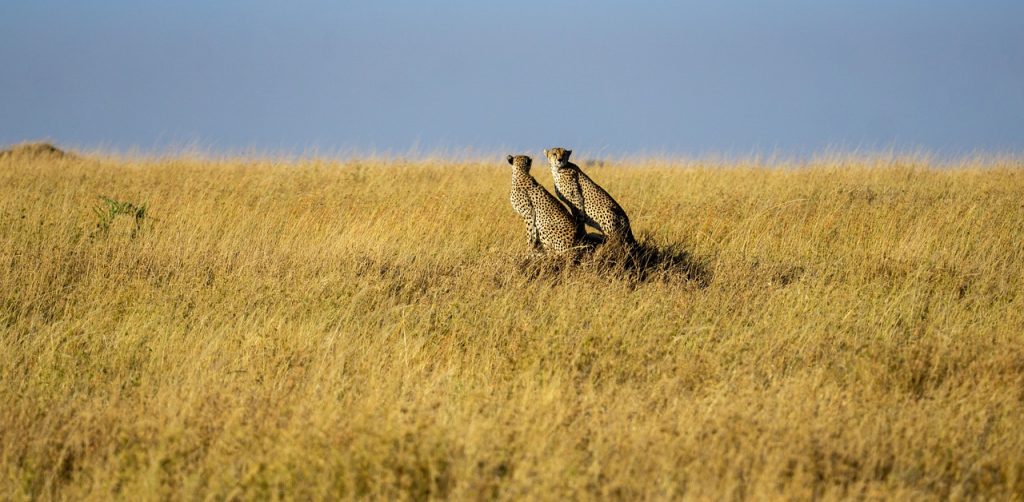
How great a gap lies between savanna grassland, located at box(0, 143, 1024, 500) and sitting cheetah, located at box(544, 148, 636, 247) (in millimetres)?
337

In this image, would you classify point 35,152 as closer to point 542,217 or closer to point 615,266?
point 542,217

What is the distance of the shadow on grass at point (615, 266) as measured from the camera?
6.70 meters

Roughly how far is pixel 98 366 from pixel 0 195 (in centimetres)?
598

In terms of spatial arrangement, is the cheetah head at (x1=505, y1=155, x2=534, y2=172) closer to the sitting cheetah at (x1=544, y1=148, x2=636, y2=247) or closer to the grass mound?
the sitting cheetah at (x1=544, y1=148, x2=636, y2=247)

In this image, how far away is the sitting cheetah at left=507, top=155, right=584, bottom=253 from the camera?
22.8 ft

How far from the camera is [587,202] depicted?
7.38 meters

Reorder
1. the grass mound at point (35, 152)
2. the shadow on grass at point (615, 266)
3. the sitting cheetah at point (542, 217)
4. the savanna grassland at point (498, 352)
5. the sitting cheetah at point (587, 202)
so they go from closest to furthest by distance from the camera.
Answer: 1. the savanna grassland at point (498, 352)
2. the shadow on grass at point (615, 266)
3. the sitting cheetah at point (542, 217)
4. the sitting cheetah at point (587, 202)
5. the grass mound at point (35, 152)

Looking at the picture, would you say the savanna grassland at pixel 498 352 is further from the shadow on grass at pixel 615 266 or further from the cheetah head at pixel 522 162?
the cheetah head at pixel 522 162

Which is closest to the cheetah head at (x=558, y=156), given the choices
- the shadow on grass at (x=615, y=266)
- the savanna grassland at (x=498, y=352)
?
the shadow on grass at (x=615, y=266)

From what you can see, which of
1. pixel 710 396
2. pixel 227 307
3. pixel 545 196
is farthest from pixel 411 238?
pixel 710 396

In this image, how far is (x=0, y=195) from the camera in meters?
10.1

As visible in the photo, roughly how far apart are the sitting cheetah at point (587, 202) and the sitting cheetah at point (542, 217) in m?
0.16

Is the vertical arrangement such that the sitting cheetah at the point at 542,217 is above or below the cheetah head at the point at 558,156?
below

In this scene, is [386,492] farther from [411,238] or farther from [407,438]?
[411,238]
